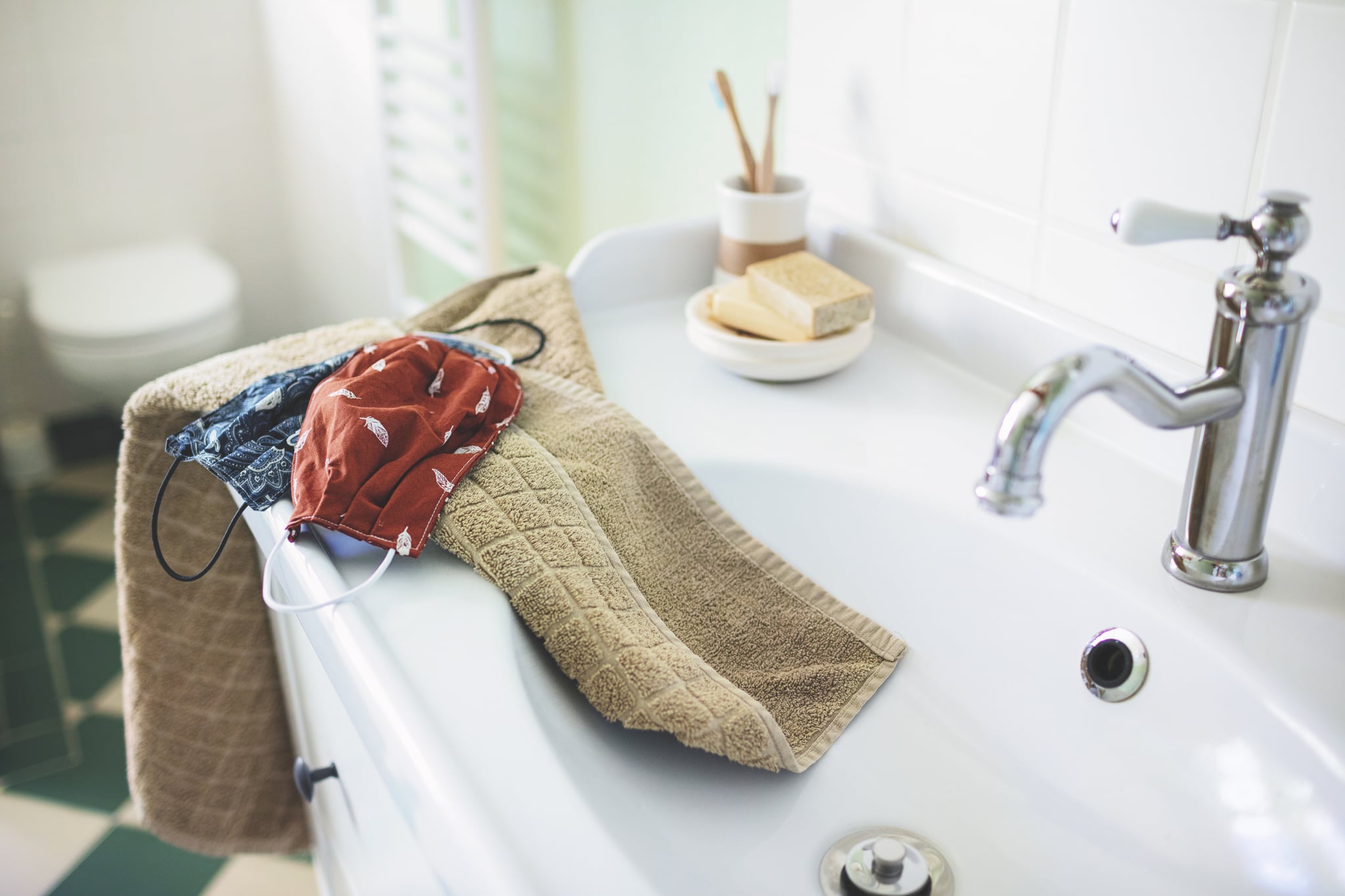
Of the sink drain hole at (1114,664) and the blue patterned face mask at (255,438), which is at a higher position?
the blue patterned face mask at (255,438)

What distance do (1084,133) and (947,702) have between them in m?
0.42

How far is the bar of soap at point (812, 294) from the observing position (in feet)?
2.81

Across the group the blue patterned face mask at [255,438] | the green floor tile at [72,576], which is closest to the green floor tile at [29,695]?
the green floor tile at [72,576]

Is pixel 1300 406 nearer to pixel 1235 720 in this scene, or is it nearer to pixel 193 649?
pixel 1235 720

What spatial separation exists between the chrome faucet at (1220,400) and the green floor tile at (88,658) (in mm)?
1616

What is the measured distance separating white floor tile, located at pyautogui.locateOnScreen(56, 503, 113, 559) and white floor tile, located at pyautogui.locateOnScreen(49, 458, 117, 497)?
3.3 inches

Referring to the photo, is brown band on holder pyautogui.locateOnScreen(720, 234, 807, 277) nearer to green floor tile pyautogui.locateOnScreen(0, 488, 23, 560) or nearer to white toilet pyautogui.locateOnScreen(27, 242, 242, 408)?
white toilet pyautogui.locateOnScreen(27, 242, 242, 408)

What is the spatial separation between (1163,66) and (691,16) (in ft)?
2.53

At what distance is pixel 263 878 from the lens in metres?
1.39

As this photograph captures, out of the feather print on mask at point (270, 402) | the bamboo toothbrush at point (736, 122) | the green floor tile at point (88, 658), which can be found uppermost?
the bamboo toothbrush at point (736, 122)

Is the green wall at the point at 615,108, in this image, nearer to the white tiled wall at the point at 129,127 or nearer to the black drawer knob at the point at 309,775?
the white tiled wall at the point at 129,127

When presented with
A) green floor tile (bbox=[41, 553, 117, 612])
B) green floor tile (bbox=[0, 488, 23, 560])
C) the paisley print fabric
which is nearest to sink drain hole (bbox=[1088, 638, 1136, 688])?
the paisley print fabric

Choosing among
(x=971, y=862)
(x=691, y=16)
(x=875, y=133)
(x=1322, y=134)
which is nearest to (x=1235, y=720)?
(x=971, y=862)

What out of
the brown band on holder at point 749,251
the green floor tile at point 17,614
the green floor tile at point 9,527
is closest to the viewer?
the brown band on holder at point 749,251
